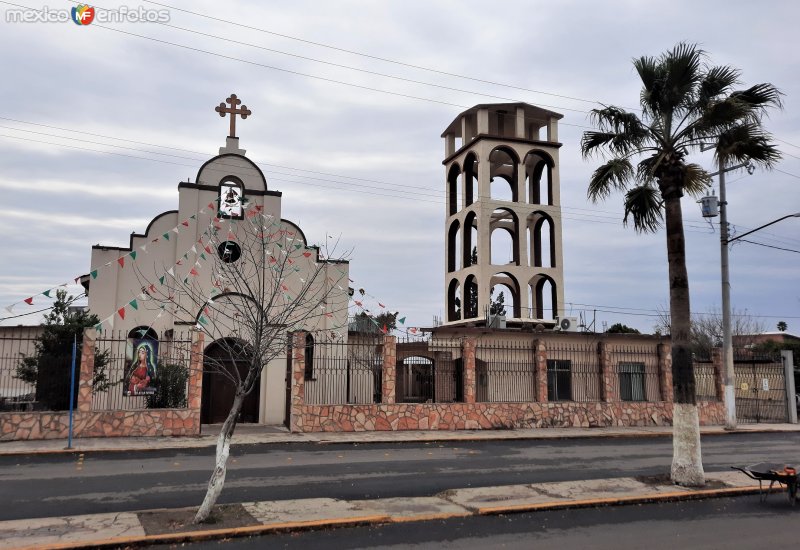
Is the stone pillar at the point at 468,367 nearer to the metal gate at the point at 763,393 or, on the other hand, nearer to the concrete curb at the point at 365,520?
the concrete curb at the point at 365,520

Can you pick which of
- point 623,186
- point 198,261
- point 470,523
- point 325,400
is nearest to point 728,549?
point 470,523

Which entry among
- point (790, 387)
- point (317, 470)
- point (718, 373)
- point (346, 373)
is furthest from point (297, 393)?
point (790, 387)

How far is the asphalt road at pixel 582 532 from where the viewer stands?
7.00 m

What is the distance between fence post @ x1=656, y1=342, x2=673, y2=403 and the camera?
78.5 feet

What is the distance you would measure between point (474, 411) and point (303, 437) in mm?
6017

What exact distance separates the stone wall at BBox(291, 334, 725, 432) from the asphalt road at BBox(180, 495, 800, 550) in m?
10.8

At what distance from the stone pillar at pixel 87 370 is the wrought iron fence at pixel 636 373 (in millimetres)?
18950

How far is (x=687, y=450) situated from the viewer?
35.0 feet

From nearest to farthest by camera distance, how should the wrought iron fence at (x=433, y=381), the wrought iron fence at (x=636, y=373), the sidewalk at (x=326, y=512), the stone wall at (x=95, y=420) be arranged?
the sidewalk at (x=326, y=512) < the stone wall at (x=95, y=420) < the wrought iron fence at (x=433, y=381) < the wrought iron fence at (x=636, y=373)

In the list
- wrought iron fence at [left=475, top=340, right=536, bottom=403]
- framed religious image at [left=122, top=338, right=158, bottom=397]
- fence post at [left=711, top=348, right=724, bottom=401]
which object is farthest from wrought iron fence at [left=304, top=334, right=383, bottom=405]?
fence post at [left=711, top=348, right=724, bottom=401]

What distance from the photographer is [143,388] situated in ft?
59.9

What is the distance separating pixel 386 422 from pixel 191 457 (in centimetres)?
701

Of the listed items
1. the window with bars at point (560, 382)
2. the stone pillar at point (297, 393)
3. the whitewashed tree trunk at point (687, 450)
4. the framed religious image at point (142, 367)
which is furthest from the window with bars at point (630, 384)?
the framed religious image at point (142, 367)

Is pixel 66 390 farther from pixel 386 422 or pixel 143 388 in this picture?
pixel 386 422
